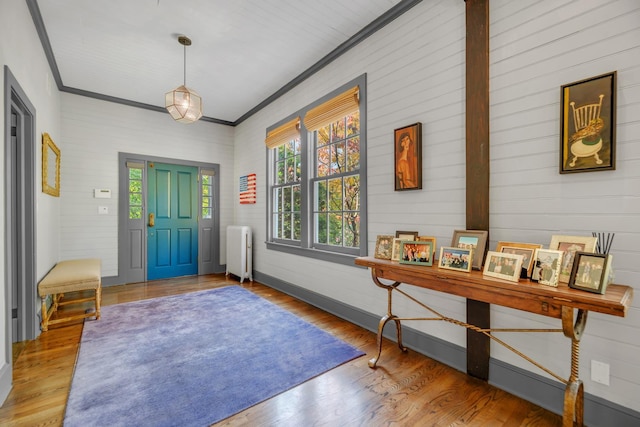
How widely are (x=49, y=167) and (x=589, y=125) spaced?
501cm

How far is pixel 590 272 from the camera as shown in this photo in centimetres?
141

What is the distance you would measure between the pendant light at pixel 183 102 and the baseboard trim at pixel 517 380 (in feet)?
9.06

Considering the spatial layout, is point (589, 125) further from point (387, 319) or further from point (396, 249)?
point (387, 319)

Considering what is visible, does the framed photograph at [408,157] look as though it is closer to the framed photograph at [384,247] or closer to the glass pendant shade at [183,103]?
the framed photograph at [384,247]

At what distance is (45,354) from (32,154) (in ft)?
5.87

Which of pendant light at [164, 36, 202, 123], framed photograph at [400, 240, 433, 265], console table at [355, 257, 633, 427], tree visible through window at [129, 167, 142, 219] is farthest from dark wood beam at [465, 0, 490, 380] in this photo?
tree visible through window at [129, 167, 142, 219]

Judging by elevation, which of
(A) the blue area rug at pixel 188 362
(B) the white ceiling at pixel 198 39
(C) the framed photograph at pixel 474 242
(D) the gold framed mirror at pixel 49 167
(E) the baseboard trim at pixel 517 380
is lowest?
(A) the blue area rug at pixel 188 362

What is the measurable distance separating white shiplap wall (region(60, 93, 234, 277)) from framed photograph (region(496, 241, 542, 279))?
5.30 metres

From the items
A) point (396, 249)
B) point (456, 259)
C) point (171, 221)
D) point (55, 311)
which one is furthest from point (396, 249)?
point (171, 221)

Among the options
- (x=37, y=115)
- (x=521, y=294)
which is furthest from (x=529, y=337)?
(x=37, y=115)

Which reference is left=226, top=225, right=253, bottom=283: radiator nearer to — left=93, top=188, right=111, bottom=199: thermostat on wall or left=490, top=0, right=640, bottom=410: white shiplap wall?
left=93, top=188, right=111, bottom=199: thermostat on wall

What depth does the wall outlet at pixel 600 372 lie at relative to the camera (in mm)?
1637

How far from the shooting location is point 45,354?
249cm

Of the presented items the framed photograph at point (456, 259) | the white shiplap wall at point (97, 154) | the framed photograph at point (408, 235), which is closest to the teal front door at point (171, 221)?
the white shiplap wall at point (97, 154)
